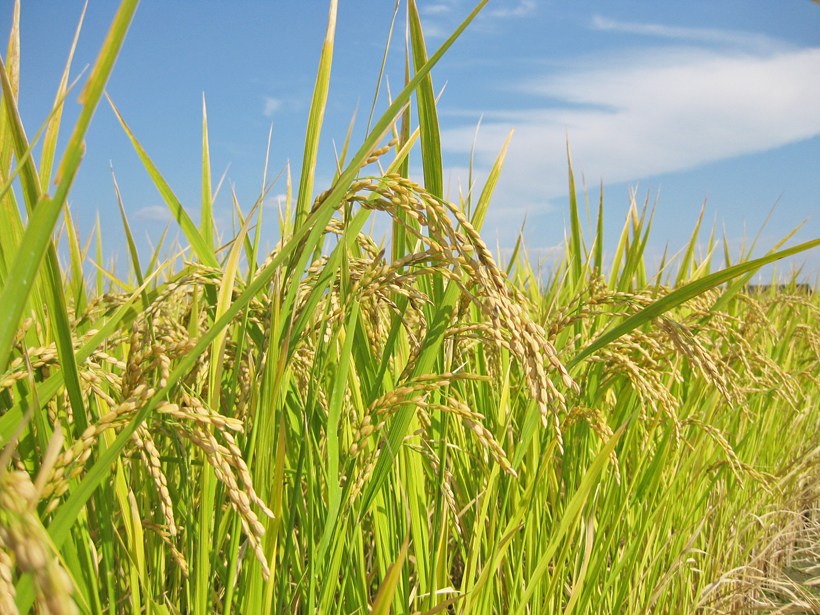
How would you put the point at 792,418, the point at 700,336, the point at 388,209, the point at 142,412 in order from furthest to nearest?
the point at 792,418 → the point at 700,336 → the point at 388,209 → the point at 142,412

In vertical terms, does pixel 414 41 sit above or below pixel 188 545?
above

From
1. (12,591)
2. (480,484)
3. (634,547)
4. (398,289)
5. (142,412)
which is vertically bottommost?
(634,547)

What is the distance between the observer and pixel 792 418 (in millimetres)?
3477

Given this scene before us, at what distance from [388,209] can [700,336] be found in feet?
4.99

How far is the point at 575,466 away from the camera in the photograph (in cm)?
146

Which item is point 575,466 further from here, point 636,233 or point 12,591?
point 12,591

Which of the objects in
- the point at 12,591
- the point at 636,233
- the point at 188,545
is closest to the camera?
the point at 12,591

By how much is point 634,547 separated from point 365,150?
4.31ft

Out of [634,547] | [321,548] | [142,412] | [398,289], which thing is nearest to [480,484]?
[634,547]

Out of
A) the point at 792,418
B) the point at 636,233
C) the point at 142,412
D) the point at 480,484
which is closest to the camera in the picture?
the point at 142,412

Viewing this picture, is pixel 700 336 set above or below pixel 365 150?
below

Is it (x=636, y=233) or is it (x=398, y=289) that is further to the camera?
(x=636, y=233)

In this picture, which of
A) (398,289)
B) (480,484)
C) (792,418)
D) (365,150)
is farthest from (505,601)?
(792,418)

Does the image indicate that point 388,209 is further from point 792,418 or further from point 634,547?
point 792,418
